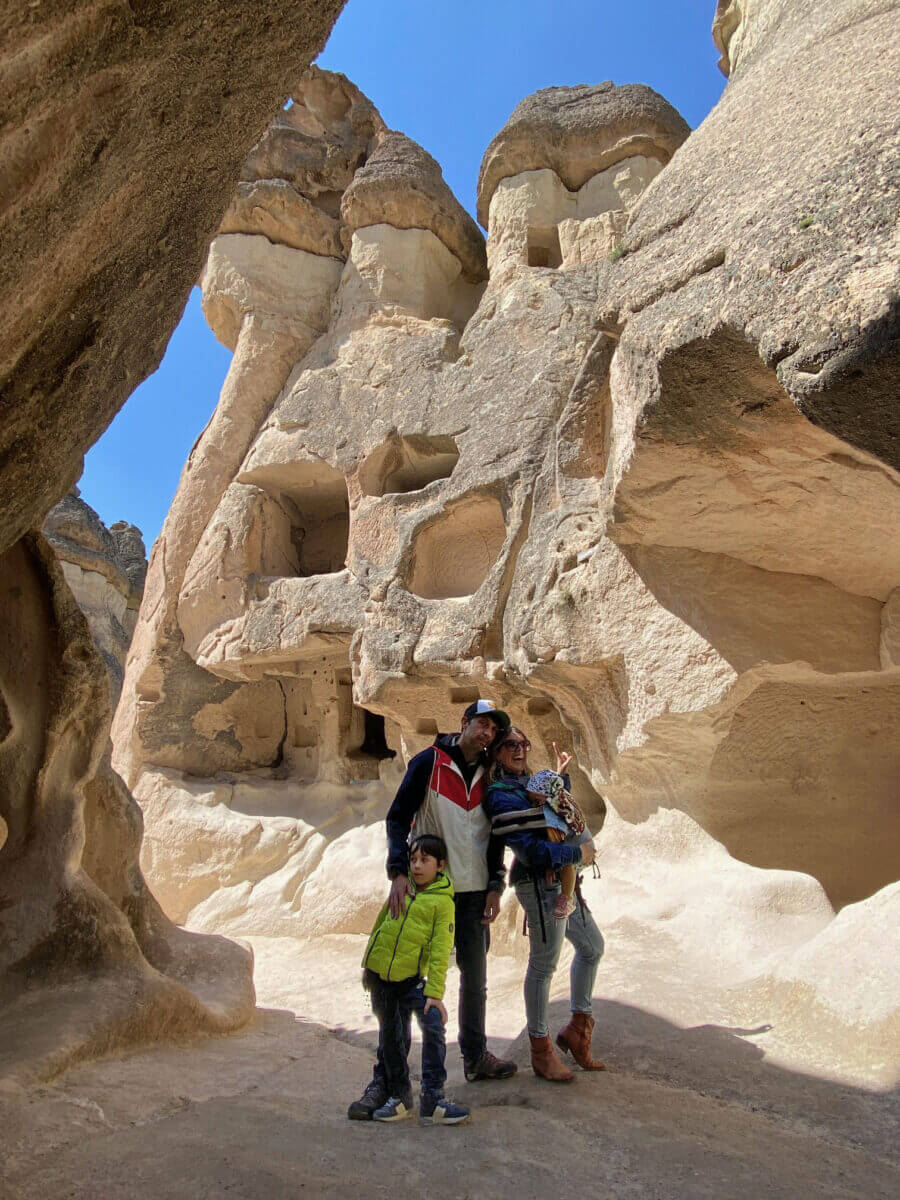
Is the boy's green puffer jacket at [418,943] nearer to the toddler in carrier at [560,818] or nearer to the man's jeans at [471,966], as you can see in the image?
the man's jeans at [471,966]

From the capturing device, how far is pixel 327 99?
35.0 feet

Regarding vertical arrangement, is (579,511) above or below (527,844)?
above

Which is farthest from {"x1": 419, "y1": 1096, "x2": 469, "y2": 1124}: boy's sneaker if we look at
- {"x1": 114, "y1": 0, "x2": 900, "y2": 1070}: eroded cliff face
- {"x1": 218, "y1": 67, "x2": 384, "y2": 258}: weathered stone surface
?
{"x1": 218, "y1": 67, "x2": 384, "y2": 258}: weathered stone surface

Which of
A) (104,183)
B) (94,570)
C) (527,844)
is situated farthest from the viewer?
(94,570)

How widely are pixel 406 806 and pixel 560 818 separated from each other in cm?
47

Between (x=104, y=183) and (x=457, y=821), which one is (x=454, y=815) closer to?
(x=457, y=821)

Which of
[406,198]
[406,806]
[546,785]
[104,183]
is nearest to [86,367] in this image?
[104,183]

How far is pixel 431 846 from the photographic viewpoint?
2.50m

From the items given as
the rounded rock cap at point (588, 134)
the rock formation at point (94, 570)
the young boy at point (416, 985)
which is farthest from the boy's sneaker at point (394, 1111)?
the rock formation at point (94, 570)

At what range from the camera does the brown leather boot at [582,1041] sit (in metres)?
2.85

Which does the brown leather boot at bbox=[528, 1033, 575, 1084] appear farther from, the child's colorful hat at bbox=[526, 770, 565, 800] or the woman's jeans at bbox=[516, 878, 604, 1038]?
the child's colorful hat at bbox=[526, 770, 565, 800]

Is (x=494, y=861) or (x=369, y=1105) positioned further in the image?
(x=494, y=861)

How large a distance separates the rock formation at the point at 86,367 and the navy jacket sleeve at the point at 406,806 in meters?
1.31

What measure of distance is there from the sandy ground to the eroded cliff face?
0.51 m
